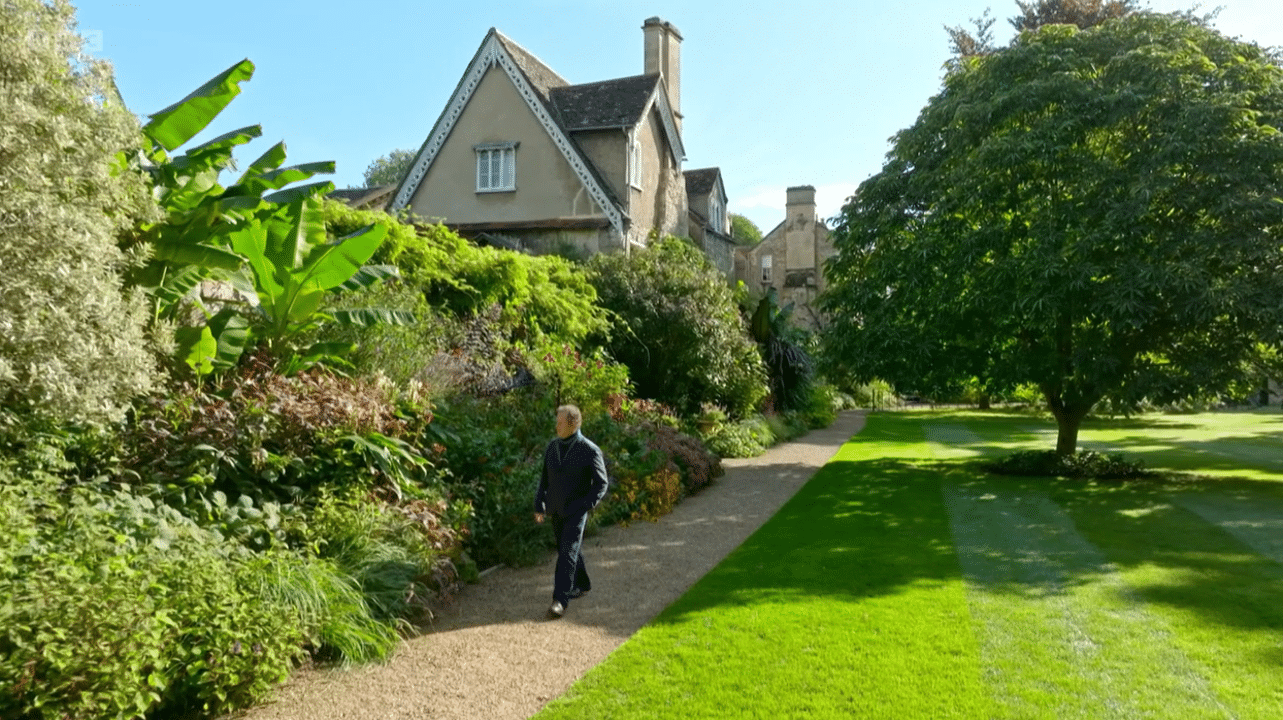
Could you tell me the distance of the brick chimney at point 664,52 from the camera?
3306 cm

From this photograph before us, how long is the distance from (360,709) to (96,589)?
5.59 feet

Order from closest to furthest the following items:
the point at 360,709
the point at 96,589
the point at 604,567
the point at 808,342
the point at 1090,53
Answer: the point at 96,589
the point at 360,709
the point at 604,567
the point at 1090,53
the point at 808,342

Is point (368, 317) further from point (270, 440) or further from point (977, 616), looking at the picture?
point (977, 616)

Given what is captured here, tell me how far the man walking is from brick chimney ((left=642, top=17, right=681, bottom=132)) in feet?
85.3

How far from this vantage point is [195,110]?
10062 millimetres

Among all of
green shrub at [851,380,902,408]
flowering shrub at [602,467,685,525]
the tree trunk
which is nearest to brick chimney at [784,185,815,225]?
green shrub at [851,380,902,408]

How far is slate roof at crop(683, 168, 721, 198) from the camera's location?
127 feet

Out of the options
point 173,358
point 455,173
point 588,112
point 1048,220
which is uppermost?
point 588,112

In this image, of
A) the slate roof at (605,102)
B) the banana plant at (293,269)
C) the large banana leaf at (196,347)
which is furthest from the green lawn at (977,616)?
the slate roof at (605,102)

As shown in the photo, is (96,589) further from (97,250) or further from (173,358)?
(173,358)

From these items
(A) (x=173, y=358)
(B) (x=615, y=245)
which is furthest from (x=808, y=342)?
(A) (x=173, y=358)

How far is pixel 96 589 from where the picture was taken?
5301mm

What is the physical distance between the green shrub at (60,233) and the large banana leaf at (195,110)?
6.99 ft

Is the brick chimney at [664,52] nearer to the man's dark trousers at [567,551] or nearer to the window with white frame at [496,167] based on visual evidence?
the window with white frame at [496,167]
